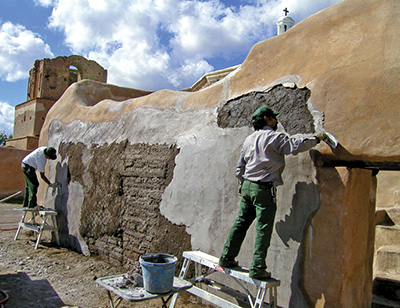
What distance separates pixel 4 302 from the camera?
3215 millimetres

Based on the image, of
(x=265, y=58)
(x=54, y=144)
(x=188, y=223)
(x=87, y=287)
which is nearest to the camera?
(x=265, y=58)

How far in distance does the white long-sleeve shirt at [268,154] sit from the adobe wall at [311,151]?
221mm

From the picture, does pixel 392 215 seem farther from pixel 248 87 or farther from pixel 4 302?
pixel 4 302

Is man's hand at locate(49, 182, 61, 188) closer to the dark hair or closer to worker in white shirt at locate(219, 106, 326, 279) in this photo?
worker in white shirt at locate(219, 106, 326, 279)

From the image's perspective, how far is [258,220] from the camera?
8.27 feet

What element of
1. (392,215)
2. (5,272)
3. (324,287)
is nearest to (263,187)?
(324,287)

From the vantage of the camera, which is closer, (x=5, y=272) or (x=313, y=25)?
(x=313, y=25)

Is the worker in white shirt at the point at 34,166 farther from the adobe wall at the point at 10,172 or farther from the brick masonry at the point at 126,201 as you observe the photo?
the adobe wall at the point at 10,172

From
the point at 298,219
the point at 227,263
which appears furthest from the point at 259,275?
the point at 298,219

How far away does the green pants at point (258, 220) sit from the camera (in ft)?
8.07

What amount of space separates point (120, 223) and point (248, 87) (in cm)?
240

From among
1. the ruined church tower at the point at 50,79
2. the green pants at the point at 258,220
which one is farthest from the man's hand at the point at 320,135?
the ruined church tower at the point at 50,79

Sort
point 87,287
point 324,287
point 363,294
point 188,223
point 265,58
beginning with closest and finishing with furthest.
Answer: point 324,287, point 363,294, point 265,58, point 188,223, point 87,287

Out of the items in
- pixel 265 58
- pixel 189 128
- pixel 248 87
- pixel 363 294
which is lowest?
pixel 363 294
